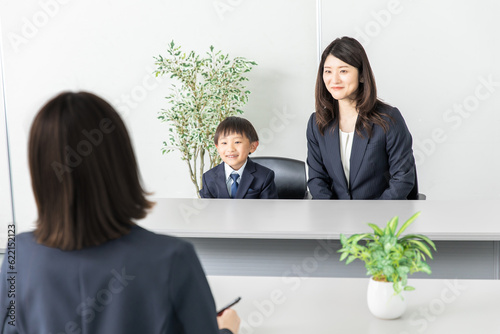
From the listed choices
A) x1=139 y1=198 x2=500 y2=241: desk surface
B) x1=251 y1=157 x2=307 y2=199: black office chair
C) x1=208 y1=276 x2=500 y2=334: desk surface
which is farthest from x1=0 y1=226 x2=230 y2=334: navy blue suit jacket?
x1=251 y1=157 x2=307 y2=199: black office chair

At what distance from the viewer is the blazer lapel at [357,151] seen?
2887 millimetres

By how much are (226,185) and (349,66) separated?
36.3 inches

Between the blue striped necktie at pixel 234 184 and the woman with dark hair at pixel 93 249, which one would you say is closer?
the woman with dark hair at pixel 93 249

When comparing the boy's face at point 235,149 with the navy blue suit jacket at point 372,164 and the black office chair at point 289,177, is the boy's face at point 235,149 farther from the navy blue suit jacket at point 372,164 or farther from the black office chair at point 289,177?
the navy blue suit jacket at point 372,164

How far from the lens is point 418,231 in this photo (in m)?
2.16

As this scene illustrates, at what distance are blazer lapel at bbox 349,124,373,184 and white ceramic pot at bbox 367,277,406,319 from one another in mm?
1433

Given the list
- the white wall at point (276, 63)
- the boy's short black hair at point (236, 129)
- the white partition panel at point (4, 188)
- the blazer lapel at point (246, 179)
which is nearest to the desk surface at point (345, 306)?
the blazer lapel at point (246, 179)

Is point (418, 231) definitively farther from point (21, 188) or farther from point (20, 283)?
point (21, 188)

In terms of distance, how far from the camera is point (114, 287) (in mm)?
945

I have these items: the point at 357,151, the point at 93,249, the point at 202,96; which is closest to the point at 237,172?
the point at 357,151

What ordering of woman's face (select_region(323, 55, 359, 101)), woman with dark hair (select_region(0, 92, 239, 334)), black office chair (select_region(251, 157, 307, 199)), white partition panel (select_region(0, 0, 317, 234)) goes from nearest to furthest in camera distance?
woman with dark hair (select_region(0, 92, 239, 334)) < woman's face (select_region(323, 55, 359, 101)) < black office chair (select_region(251, 157, 307, 199)) < white partition panel (select_region(0, 0, 317, 234))

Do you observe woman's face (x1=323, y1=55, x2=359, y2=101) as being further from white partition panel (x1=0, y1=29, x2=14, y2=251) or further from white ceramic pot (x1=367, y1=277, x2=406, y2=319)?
white partition panel (x1=0, y1=29, x2=14, y2=251)

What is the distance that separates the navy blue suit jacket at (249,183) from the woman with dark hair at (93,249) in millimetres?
1986

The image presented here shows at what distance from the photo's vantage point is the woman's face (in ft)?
9.43
